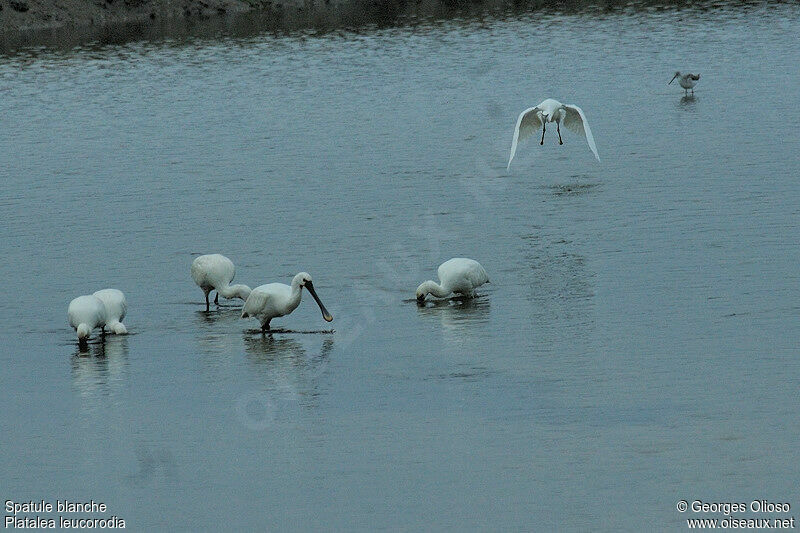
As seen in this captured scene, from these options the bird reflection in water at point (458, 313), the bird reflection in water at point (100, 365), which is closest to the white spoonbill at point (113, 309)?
the bird reflection in water at point (100, 365)

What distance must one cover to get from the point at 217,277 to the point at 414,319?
243 centimetres

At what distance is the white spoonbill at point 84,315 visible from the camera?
1708 centimetres

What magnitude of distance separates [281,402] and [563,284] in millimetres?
5623

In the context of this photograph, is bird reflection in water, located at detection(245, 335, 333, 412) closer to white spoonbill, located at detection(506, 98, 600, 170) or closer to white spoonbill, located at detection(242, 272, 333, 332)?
white spoonbill, located at detection(242, 272, 333, 332)

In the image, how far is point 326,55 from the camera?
195 ft

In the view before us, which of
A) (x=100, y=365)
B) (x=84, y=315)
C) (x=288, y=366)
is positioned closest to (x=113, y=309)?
(x=84, y=315)

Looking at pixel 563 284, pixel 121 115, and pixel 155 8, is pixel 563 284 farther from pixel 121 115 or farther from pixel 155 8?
pixel 155 8

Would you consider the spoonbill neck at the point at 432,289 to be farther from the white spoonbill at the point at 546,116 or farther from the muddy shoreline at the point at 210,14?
the muddy shoreline at the point at 210,14

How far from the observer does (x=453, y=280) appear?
18.6 m

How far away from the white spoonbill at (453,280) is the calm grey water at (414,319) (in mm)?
267

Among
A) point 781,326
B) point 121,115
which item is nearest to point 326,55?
point 121,115

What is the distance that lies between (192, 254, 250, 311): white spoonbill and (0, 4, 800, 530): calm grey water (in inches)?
12.6

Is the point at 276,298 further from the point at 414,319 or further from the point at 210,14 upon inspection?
the point at 210,14

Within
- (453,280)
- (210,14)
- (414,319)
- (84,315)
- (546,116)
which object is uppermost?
(546,116)
